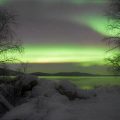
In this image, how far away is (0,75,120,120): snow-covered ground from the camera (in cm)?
2790

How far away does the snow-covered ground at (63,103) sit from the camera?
27.9 m

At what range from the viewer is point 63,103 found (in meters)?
33.5

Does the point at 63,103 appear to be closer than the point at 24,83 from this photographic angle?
Yes

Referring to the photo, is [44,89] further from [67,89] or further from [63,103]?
[63,103]

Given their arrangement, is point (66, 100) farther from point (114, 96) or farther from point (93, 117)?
point (93, 117)

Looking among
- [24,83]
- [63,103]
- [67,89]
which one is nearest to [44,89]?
[24,83]

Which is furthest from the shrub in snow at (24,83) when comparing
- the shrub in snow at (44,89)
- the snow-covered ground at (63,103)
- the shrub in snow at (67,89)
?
Result: the shrub in snow at (67,89)

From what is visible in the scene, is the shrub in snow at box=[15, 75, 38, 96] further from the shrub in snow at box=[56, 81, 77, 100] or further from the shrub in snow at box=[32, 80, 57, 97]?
the shrub in snow at box=[56, 81, 77, 100]

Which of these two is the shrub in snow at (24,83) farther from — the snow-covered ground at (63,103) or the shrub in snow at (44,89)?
the shrub in snow at (44,89)

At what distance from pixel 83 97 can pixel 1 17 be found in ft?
43.0

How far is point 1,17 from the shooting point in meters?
28.7

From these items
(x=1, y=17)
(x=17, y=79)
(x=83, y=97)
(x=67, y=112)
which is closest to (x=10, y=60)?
(x=1, y=17)

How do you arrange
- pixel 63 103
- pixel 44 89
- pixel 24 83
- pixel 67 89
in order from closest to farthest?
pixel 63 103, pixel 24 83, pixel 44 89, pixel 67 89

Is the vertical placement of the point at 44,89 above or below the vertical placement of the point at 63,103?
above
